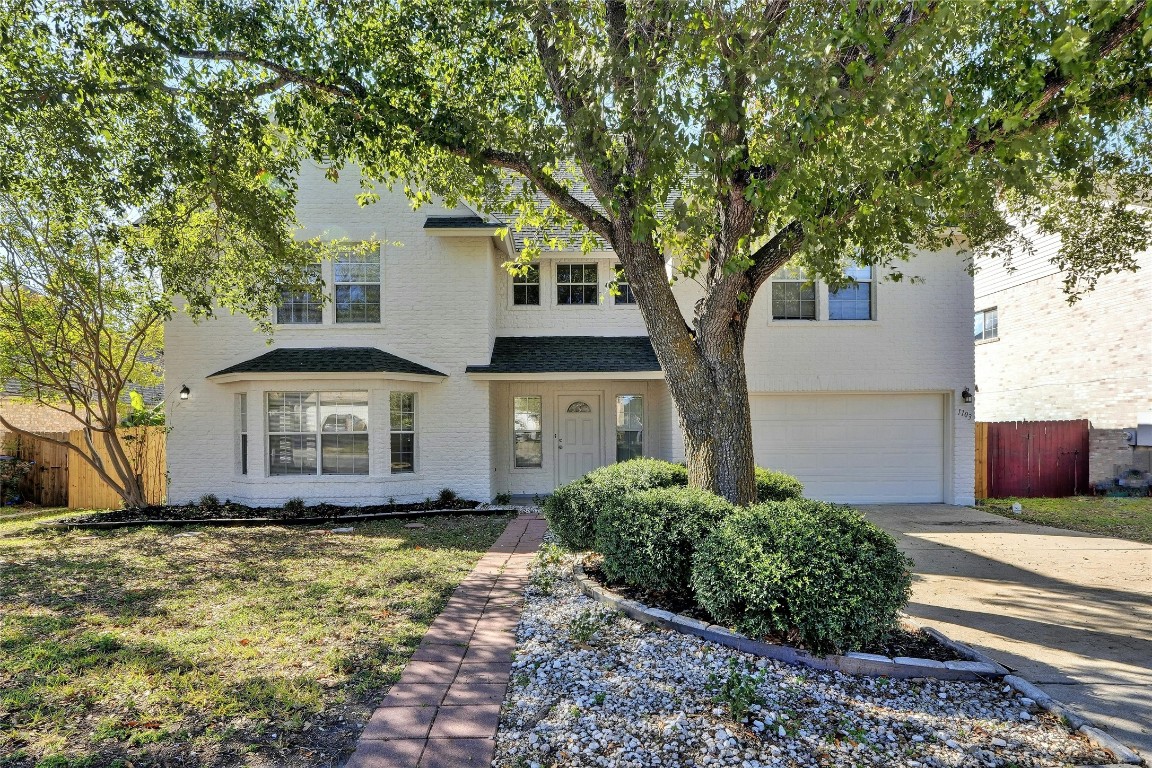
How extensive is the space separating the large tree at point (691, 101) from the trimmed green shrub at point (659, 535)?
2.40ft

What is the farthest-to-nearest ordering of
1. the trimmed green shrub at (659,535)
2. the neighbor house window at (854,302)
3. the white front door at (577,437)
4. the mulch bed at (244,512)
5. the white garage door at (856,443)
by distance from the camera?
the white front door at (577,437)
the white garage door at (856,443)
the neighbor house window at (854,302)
the mulch bed at (244,512)
the trimmed green shrub at (659,535)

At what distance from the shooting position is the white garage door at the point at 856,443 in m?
12.1

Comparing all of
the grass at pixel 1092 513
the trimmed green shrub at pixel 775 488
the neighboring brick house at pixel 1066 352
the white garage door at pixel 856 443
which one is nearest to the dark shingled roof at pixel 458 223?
the white garage door at pixel 856 443

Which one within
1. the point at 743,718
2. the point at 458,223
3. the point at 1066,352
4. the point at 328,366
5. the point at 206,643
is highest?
the point at 458,223

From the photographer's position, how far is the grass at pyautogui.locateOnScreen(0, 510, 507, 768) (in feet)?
11.1

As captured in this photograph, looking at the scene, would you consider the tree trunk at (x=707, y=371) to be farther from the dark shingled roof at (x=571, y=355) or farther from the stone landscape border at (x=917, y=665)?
the dark shingled roof at (x=571, y=355)

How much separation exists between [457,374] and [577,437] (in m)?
2.97

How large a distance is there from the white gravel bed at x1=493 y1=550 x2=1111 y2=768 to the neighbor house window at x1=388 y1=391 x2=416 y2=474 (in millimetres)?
7727

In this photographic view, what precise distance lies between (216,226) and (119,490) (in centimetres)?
579

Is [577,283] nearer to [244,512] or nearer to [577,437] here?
[577,437]

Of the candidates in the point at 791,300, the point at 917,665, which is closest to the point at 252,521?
the point at 917,665

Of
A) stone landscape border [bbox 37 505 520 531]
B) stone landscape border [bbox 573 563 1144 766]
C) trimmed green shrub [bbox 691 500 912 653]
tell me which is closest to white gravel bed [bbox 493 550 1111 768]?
stone landscape border [bbox 573 563 1144 766]

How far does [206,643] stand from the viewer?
15.8 feet

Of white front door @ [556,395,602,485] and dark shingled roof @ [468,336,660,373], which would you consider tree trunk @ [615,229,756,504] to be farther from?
white front door @ [556,395,602,485]
